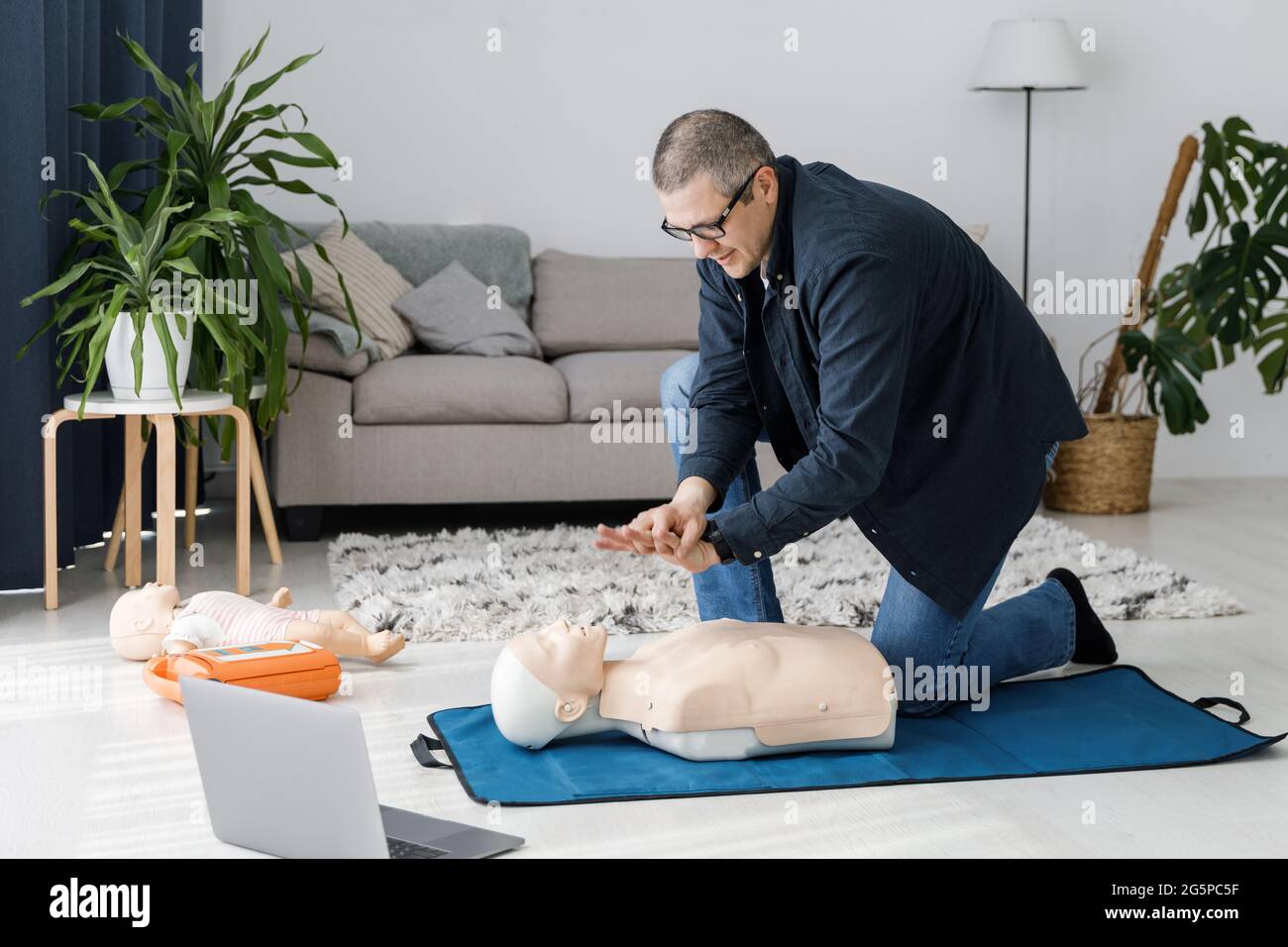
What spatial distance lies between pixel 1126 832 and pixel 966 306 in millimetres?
767

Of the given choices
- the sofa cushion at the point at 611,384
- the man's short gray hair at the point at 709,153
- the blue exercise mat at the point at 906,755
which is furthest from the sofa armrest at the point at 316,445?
the man's short gray hair at the point at 709,153

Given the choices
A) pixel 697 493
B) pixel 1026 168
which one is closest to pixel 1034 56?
pixel 1026 168

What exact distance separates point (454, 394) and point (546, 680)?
6.42 ft

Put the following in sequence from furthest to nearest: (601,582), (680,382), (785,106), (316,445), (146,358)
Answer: (785,106) → (316,445) → (601,582) → (146,358) → (680,382)

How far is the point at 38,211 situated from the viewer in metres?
3.14

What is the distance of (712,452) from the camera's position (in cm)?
224

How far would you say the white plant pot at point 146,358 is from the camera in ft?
10.1

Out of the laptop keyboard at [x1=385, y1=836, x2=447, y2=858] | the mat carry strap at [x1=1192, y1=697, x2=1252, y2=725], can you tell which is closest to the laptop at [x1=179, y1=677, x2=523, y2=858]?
the laptop keyboard at [x1=385, y1=836, x2=447, y2=858]

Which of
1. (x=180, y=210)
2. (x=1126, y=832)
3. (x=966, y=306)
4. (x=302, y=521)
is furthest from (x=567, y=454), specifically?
(x=1126, y=832)

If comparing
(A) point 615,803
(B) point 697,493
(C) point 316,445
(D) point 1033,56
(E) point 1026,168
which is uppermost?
(D) point 1033,56

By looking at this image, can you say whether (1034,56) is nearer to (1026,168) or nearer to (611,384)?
(1026,168)

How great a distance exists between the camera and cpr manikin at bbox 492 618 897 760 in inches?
81.3

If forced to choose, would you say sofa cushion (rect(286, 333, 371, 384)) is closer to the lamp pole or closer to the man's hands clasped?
the man's hands clasped

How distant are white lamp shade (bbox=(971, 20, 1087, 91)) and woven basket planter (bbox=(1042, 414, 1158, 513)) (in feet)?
3.91
